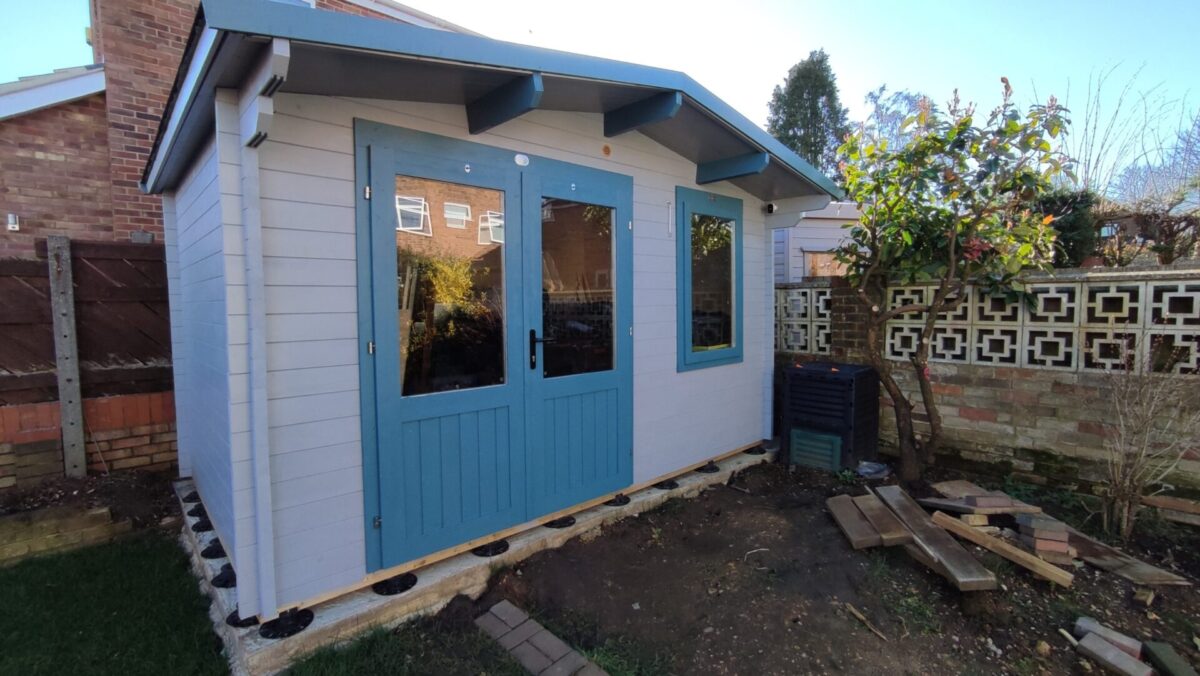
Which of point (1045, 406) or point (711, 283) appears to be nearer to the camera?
point (1045, 406)

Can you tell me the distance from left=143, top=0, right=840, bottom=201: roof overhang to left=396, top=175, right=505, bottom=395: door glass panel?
0.42 meters

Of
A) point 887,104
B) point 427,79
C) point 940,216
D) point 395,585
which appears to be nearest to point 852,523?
point 940,216

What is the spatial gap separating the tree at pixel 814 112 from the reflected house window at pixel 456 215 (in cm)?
1832

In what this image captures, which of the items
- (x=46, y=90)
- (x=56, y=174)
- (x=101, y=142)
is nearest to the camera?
(x=46, y=90)

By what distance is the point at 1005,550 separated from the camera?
289cm

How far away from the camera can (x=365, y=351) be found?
241 cm

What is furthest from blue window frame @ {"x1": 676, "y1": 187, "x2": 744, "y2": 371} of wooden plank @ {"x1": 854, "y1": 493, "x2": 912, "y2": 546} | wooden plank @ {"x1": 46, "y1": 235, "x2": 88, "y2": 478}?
wooden plank @ {"x1": 46, "y1": 235, "x2": 88, "y2": 478}

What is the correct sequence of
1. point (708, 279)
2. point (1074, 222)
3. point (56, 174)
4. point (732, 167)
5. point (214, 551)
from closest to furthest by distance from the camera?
point (214, 551) < point (732, 167) < point (708, 279) < point (56, 174) < point (1074, 222)

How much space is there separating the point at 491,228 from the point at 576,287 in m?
0.69

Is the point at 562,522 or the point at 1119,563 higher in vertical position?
the point at 562,522

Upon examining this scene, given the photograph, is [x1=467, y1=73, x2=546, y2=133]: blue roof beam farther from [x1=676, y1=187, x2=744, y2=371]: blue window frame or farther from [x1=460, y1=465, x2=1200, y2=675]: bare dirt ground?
[x1=460, y1=465, x2=1200, y2=675]: bare dirt ground

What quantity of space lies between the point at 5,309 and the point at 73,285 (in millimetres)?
366

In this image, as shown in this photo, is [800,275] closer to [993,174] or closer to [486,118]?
[993,174]

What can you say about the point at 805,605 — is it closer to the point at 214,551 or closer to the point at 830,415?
the point at 830,415
